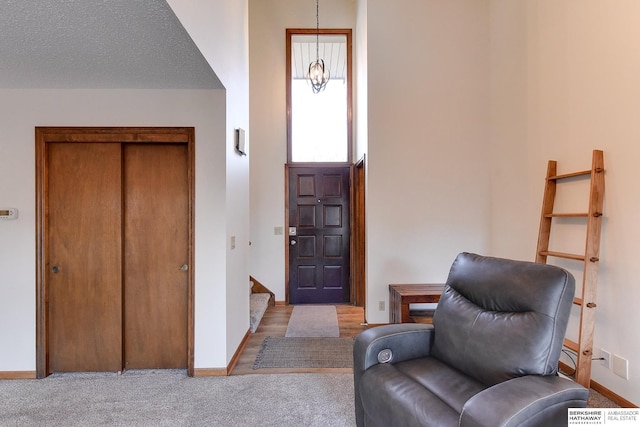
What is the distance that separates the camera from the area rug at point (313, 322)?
330 centimetres

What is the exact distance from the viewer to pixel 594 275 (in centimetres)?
208

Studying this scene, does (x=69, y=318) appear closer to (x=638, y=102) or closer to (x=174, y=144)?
(x=174, y=144)

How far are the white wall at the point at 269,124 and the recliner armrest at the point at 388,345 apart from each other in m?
2.83

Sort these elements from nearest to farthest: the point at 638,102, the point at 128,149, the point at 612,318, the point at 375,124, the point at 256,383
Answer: the point at 638,102, the point at 612,318, the point at 256,383, the point at 128,149, the point at 375,124

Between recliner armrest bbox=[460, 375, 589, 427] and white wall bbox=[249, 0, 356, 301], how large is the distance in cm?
349

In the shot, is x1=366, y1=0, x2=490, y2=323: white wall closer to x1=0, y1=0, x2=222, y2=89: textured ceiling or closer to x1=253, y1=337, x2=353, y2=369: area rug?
x1=253, y1=337, x2=353, y2=369: area rug

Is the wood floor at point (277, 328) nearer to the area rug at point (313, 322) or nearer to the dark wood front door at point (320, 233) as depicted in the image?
the area rug at point (313, 322)

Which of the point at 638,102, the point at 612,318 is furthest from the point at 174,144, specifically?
the point at 612,318

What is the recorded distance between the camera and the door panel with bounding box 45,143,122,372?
2398 mm

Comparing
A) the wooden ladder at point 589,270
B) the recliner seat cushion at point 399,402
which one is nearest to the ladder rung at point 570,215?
the wooden ladder at point 589,270

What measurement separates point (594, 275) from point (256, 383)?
2564 millimetres

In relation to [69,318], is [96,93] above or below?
above

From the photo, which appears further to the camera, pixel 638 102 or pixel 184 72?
pixel 184 72

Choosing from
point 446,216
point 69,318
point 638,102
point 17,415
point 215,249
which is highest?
point 638,102
